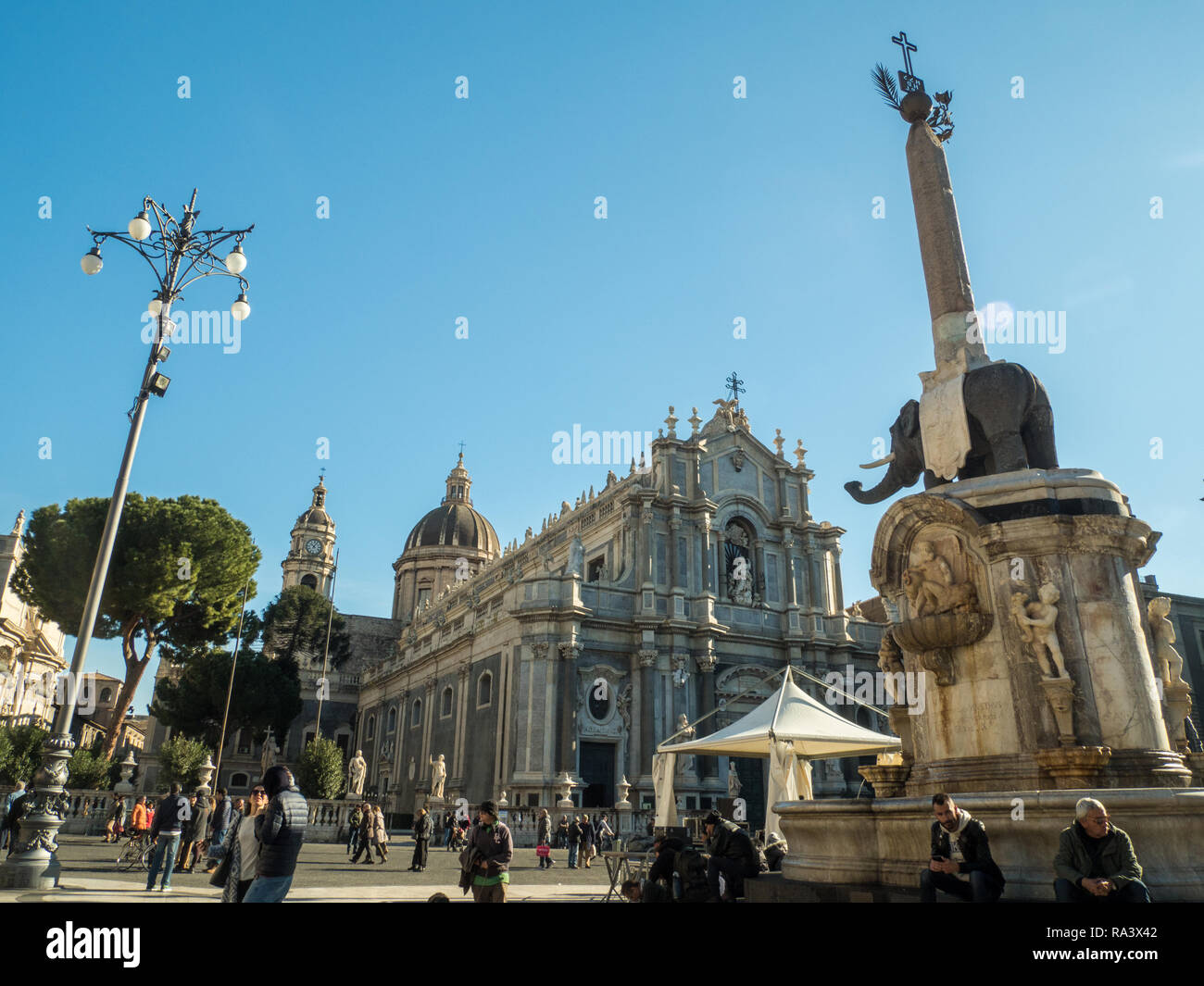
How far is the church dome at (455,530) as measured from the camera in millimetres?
70125

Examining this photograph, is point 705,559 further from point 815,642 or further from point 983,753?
point 983,753

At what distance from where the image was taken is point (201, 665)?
46.2 m

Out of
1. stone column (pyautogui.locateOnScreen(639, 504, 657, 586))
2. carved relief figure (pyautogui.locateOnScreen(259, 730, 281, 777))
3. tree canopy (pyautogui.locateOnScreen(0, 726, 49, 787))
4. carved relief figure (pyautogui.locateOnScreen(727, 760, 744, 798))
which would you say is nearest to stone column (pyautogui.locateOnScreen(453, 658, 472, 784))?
stone column (pyautogui.locateOnScreen(639, 504, 657, 586))

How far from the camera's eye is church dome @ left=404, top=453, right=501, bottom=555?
70.1m

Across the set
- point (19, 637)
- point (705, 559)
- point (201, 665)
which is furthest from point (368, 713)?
point (705, 559)

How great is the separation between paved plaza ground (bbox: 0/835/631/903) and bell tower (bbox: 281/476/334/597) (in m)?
49.0

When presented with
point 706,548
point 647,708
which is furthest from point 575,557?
point 647,708

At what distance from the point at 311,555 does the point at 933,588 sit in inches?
2760

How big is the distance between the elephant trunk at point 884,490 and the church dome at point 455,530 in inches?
2373

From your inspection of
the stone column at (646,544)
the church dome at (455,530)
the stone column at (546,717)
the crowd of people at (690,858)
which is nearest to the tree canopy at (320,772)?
the stone column at (546,717)

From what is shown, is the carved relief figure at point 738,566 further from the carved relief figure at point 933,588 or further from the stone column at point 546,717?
the carved relief figure at point 933,588

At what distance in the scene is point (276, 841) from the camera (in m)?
6.27

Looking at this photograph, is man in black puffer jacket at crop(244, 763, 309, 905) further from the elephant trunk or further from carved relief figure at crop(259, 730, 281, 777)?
Answer: carved relief figure at crop(259, 730, 281, 777)
